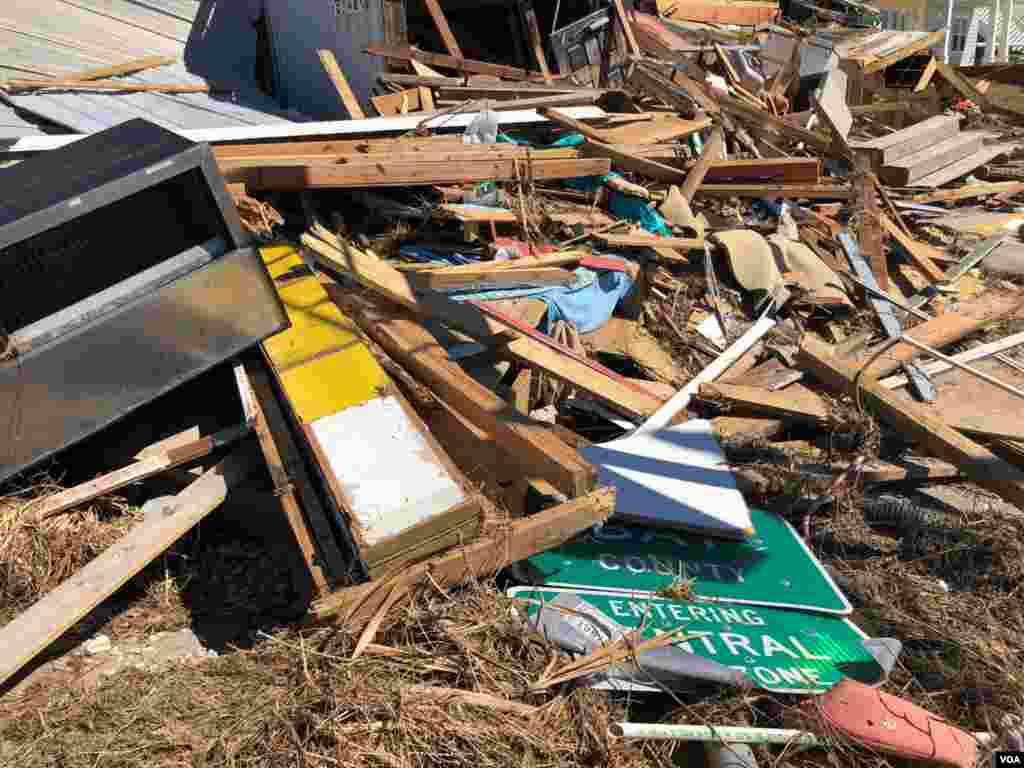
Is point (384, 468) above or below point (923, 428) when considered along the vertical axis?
above

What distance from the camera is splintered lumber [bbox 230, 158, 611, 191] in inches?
245

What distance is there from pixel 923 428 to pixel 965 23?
18.3 meters

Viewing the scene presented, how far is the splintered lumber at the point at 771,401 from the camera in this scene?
4984 millimetres

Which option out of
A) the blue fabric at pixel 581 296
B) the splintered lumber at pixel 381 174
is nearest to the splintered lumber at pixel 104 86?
the splintered lumber at pixel 381 174

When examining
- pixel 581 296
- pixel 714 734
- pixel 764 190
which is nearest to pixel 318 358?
pixel 581 296

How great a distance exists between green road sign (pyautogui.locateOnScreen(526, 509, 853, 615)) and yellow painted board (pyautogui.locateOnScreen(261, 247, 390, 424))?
3.76ft

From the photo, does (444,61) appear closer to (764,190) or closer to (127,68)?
(127,68)

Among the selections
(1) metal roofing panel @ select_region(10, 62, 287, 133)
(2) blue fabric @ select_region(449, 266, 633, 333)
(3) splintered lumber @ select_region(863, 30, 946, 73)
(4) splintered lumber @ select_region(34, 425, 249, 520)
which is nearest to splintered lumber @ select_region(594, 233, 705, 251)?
(2) blue fabric @ select_region(449, 266, 633, 333)

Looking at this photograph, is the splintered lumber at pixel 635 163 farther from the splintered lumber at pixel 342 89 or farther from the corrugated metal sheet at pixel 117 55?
the corrugated metal sheet at pixel 117 55

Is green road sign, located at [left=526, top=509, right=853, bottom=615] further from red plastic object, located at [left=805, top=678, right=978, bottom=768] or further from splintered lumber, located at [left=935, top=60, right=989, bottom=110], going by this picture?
splintered lumber, located at [left=935, top=60, right=989, bottom=110]

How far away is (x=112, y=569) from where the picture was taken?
372 cm

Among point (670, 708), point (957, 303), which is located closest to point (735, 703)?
point (670, 708)

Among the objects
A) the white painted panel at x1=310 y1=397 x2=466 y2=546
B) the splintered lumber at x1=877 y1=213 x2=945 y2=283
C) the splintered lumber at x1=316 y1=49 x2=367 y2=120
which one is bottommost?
the splintered lumber at x1=877 y1=213 x2=945 y2=283

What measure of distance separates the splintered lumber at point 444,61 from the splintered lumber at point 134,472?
21.6 ft
